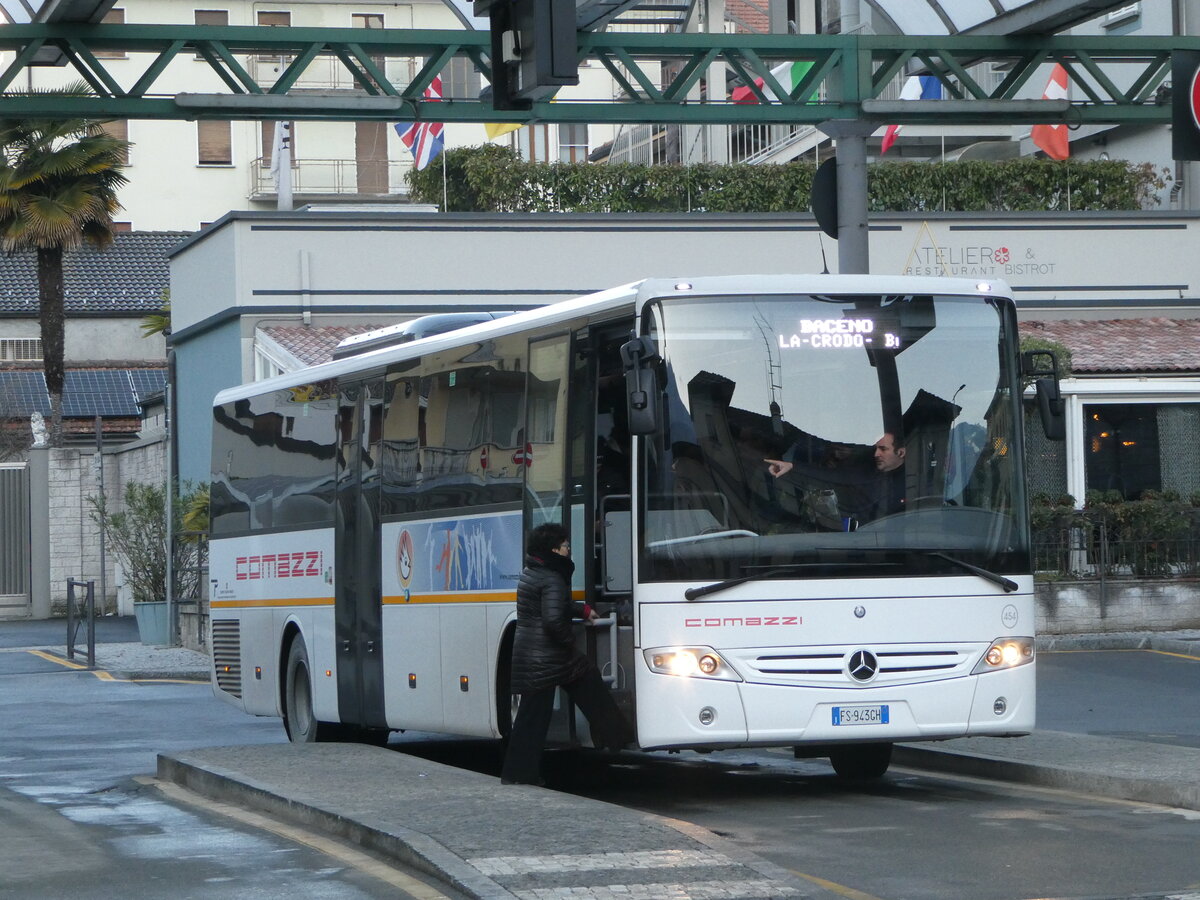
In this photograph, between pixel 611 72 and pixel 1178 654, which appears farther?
pixel 1178 654

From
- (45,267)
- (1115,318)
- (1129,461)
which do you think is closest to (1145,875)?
→ (1129,461)

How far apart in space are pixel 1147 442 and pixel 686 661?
18.9 m

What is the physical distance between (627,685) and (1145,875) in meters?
3.30

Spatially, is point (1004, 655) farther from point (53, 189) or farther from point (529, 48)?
point (53, 189)

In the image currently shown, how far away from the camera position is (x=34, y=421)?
45281 mm

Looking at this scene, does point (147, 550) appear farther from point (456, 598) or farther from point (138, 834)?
point (138, 834)

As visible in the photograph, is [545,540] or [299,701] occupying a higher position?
[545,540]

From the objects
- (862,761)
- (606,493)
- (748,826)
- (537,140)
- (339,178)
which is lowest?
(748,826)

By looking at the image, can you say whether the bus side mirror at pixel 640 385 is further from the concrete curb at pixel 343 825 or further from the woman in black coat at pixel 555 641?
the concrete curb at pixel 343 825

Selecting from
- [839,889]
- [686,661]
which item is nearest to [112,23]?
[686,661]

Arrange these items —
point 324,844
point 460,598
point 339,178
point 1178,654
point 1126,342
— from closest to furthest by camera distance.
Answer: point 324,844 < point 460,598 < point 1178,654 < point 1126,342 < point 339,178

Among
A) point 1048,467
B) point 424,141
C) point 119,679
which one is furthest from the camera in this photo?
point 424,141

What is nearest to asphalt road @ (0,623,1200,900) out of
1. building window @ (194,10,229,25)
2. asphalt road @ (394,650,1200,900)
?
asphalt road @ (394,650,1200,900)

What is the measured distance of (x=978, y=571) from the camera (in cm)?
1151
